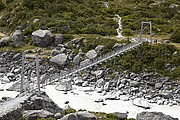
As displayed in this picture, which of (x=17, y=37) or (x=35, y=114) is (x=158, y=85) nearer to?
(x=35, y=114)

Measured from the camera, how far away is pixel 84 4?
65.9 metres

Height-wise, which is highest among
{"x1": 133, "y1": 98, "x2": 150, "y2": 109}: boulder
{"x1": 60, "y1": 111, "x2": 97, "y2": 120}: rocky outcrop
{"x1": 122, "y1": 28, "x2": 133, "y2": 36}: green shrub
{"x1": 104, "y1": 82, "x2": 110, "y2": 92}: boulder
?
{"x1": 122, "y1": 28, "x2": 133, "y2": 36}: green shrub

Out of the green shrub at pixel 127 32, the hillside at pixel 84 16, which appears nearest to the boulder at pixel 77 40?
the hillside at pixel 84 16

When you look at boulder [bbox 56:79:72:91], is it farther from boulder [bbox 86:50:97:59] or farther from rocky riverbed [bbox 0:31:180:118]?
boulder [bbox 86:50:97:59]

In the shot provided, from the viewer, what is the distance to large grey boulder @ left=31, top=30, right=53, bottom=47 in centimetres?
4662

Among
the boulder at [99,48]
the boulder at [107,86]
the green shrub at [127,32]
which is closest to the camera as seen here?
the boulder at [107,86]

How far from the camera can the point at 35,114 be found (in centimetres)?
1908

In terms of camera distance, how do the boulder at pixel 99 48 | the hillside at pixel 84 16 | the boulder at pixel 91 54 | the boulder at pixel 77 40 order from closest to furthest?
1. the boulder at pixel 91 54
2. the boulder at pixel 99 48
3. the boulder at pixel 77 40
4. the hillside at pixel 84 16

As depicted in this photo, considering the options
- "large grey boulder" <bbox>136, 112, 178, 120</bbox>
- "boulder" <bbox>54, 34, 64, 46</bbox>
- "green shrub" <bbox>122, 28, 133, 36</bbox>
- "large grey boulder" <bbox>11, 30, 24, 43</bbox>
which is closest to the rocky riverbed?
"boulder" <bbox>54, 34, 64, 46</bbox>

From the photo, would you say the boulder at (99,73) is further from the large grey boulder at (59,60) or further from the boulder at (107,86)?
the large grey boulder at (59,60)

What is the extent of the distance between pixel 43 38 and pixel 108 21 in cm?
1291

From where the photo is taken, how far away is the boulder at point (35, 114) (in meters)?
18.8

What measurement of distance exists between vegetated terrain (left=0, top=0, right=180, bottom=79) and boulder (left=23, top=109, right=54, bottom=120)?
18.3m

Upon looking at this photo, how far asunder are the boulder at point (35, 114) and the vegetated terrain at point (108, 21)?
18.3 m
